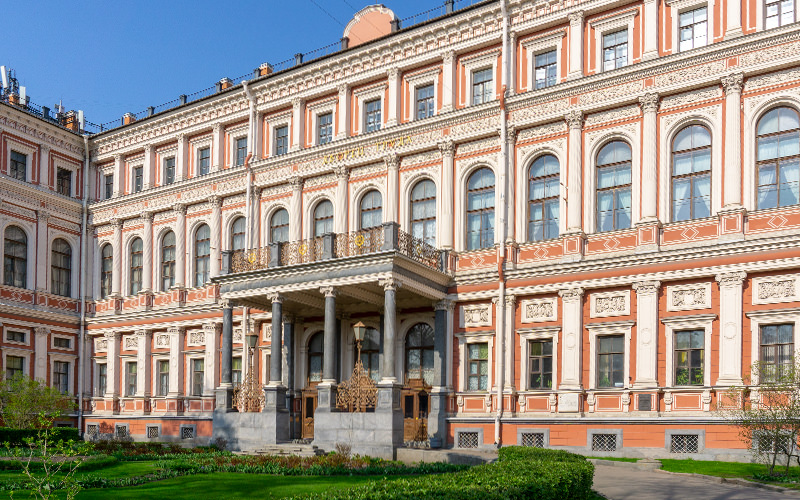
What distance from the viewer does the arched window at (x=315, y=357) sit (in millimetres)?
30547

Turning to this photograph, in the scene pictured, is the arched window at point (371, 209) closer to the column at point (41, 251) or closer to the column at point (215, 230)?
the column at point (215, 230)

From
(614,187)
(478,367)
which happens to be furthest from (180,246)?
(614,187)

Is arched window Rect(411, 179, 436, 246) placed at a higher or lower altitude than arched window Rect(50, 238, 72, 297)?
higher

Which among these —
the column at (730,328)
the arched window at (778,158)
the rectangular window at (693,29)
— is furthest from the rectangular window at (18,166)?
the arched window at (778,158)

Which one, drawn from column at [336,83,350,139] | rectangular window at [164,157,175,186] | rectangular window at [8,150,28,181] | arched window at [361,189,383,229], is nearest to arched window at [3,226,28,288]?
rectangular window at [8,150,28,181]

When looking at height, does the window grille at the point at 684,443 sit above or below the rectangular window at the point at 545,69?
below

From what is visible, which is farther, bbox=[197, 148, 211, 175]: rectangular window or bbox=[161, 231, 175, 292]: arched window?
bbox=[161, 231, 175, 292]: arched window

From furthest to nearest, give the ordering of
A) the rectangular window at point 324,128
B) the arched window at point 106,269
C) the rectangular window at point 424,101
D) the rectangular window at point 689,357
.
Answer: the arched window at point 106,269 → the rectangular window at point 324,128 → the rectangular window at point 424,101 → the rectangular window at point 689,357

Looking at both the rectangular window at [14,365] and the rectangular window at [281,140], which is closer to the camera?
the rectangular window at [281,140]

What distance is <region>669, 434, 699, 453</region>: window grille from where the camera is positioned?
2242 centimetres

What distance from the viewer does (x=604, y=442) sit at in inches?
942

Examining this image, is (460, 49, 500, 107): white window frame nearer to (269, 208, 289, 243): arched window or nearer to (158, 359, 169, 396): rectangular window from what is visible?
(269, 208, 289, 243): arched window

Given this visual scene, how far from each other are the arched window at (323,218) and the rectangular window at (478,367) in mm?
7640

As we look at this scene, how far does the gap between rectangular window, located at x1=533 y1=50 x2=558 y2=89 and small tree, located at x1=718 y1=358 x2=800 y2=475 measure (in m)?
11.0
